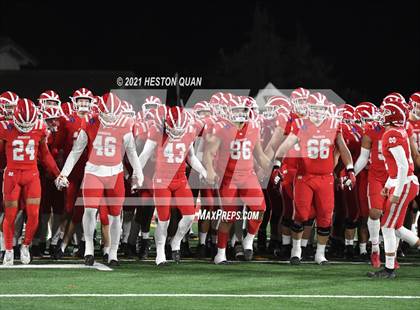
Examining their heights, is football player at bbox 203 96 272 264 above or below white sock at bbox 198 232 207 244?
above

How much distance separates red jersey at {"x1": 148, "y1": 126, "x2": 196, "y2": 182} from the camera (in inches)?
361

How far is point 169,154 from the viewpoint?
9.21m

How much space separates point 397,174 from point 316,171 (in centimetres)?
131

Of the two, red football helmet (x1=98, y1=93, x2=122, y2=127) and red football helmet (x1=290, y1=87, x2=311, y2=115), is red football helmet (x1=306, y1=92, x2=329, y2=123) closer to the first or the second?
red football helmet (x1=290, y1=87, x2=311, y2=115)

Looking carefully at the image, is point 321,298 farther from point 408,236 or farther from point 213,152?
point 213,152

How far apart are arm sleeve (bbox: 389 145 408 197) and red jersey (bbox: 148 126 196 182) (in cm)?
231

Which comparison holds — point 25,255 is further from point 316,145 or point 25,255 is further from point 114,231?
point 316,145

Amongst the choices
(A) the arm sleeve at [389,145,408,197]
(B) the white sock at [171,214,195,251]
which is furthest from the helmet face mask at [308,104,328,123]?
(B) the white sock at [171,214,195,251]

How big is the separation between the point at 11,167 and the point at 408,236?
3953 millimetres

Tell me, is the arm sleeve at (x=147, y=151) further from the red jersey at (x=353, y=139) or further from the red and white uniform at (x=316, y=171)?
the red jersey at (x=353, y=139)

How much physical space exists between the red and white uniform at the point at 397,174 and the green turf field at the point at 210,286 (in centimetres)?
60

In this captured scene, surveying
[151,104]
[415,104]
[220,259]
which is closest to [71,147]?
[151,104]

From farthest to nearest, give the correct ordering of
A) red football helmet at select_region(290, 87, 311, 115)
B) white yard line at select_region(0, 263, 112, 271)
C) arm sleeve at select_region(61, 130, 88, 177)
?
red football helmet at select_region(290, 87, 311, 115)
arm sleeve at select_region(61, 130, 88, 177)
white yard line at select_region(0, 263, 112, 271)

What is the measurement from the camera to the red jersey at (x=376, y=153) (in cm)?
913
